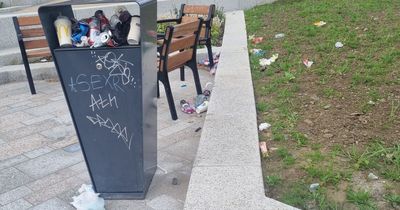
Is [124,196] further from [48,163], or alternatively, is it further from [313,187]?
[313,187]

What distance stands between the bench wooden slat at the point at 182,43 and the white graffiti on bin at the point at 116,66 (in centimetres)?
172

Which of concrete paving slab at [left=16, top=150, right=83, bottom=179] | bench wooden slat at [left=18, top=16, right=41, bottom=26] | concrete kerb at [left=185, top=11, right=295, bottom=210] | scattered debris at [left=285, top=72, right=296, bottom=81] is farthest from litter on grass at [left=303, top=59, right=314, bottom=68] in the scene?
bench wooden slat at [left=18, top=16, right=41, bottom=26]

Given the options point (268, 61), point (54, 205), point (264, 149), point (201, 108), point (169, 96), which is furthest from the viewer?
point (268, 61)

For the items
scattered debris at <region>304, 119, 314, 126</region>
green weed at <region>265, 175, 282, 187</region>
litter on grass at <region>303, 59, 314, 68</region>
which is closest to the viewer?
green weed at <region>265, 175, 282, 187</region>

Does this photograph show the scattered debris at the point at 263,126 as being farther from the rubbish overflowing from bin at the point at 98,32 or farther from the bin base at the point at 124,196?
the rubbish overflowing from bin at the point at 98,32

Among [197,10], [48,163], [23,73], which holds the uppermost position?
[197,10]

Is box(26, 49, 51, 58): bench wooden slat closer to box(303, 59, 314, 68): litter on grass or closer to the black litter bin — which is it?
the black litter bin

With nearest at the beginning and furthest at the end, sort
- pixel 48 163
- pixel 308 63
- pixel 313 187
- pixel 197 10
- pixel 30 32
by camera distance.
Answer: pixel 313 187 < pixel 48 163 < pixel 308 63 < pixel 30 32 < pixel 197 10

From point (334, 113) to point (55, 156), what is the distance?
2417mm

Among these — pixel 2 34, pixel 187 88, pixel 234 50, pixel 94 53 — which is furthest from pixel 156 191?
pixel 2 34

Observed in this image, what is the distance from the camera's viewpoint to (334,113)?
372cm

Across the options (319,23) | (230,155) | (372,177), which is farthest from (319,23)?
(372,177)

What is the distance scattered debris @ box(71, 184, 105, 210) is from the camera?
2.92 metres

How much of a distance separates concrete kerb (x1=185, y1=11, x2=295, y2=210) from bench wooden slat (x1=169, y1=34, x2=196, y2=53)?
0.50 metres
